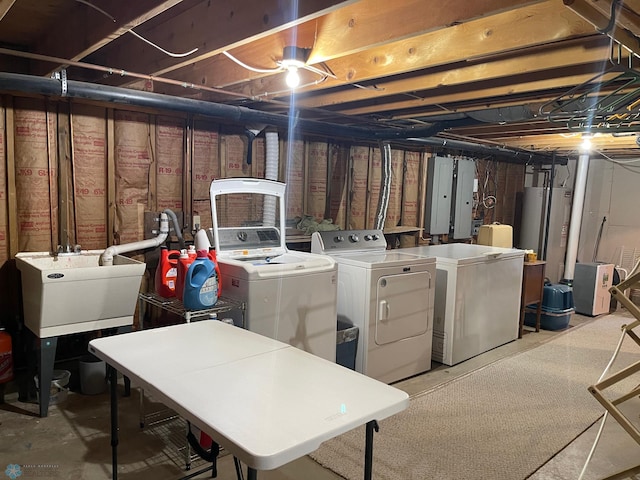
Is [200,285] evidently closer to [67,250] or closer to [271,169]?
[67,250]

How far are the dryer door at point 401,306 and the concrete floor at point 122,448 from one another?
47.1 inches

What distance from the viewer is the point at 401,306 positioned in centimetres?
355

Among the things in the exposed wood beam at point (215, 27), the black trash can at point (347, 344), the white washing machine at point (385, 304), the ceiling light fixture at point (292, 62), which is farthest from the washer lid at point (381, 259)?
the exposed wood beam at point (215, 27)

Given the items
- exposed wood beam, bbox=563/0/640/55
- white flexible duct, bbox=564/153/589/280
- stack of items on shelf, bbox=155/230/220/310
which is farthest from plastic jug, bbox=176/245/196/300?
white flexible duct, bbox=564/153/589/280

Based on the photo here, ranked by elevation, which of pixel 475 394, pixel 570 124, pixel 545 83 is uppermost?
pixel 545 83

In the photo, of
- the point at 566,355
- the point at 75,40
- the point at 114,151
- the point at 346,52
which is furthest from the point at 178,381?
the point at 566,355

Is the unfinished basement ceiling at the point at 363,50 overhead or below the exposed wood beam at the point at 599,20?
overhead

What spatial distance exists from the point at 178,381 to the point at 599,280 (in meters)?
5.87

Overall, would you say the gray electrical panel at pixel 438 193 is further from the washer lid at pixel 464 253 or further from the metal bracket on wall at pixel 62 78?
the metal bracket on wall at pixel 62 78

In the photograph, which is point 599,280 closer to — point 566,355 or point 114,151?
point 566,355

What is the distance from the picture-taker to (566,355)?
434 centimetres

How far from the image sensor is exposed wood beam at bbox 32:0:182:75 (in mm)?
1869

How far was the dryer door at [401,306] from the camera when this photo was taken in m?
3.42

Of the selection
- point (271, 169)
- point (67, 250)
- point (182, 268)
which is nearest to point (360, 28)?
point (182, 268)
